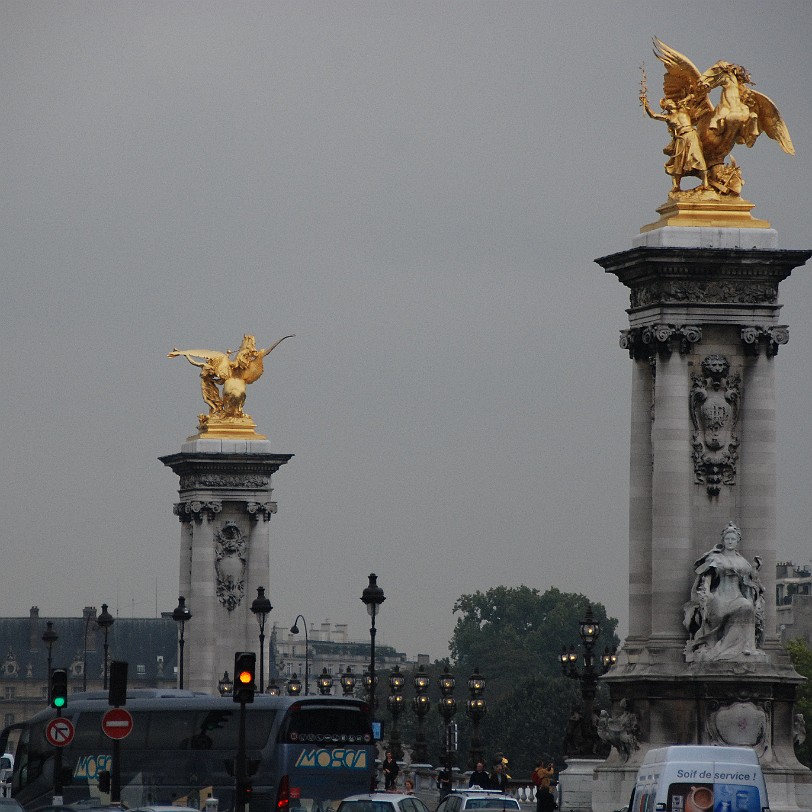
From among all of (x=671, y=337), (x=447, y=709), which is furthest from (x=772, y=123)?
(x=447, y=709)

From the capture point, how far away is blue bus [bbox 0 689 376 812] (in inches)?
2279

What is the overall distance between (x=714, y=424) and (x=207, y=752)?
41.2ft

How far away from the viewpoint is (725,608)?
2191 inches

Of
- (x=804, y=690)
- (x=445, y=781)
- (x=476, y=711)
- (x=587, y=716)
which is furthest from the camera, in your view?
(x=804, y=690)

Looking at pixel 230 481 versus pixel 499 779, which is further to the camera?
pixel 230 481

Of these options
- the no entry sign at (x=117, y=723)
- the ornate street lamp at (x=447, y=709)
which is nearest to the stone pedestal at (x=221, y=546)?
the ornate street lamp at (x=447, y=709)

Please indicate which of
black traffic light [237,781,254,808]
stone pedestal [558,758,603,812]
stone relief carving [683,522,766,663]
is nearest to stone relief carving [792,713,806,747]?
stone relief carving [683,522,766,663]

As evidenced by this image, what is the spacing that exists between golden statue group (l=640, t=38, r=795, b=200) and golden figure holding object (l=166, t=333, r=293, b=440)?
48.4 meters

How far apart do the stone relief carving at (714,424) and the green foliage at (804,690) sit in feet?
228

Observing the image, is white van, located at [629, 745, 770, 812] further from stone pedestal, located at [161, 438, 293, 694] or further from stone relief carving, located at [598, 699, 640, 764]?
stone pedestal, located at [161, 438, 293, 694]

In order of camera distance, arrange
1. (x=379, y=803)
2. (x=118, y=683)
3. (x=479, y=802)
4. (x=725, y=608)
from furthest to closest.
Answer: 1. (x=725, y=608)
2. (x=479, y=802)
3. (x=379, y=803)
4. (x=118, y=683)

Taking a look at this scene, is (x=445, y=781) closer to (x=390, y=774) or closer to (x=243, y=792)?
(x=390, y=774)

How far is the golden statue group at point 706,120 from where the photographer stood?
58.2 m

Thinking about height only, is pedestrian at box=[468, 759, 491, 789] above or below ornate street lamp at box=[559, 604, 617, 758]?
below
